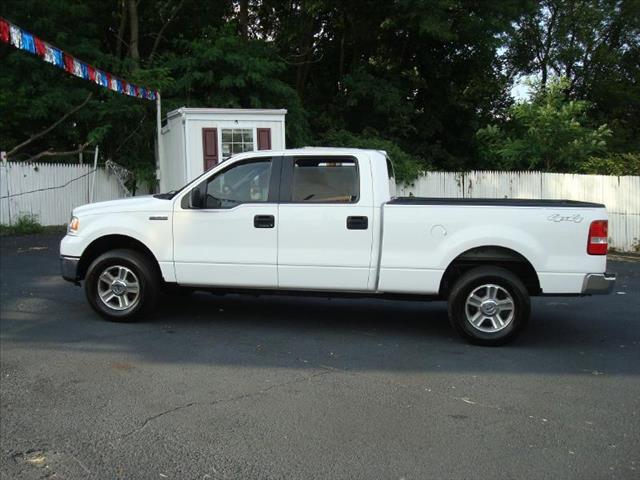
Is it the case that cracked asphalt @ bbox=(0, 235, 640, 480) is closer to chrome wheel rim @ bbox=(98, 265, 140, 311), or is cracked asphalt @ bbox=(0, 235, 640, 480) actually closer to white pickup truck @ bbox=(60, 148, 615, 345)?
chrome wheel rim @ bbox=(98, 265, 140, 311)

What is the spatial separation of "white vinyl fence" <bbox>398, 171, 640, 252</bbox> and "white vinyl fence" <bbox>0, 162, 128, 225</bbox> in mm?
8526

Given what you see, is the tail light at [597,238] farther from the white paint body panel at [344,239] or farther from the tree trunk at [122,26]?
the tree trunk at [122,26]

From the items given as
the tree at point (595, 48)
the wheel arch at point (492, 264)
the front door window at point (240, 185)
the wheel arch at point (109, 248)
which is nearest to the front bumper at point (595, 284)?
the wheel arch at point (492, 264)

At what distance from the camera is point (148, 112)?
19156 mm

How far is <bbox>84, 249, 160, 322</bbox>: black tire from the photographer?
6910 millimetres

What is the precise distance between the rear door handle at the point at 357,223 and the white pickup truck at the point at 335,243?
11 mm

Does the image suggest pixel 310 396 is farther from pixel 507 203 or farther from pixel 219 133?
pixel 219 133

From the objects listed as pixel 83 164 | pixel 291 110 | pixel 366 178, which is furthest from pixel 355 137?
pixel 366 178

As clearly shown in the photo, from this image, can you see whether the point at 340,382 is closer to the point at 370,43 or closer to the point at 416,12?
the point at 416,12

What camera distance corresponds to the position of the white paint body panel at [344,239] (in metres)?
6.16

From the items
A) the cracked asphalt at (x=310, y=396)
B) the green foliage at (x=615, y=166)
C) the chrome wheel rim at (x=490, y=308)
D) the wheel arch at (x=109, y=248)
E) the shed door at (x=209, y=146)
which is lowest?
the cracked asphalt at (x=310, y=396)

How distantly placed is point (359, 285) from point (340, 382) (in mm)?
1513

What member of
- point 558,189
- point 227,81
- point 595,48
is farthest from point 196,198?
point 595,48

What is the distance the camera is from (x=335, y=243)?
652cm
